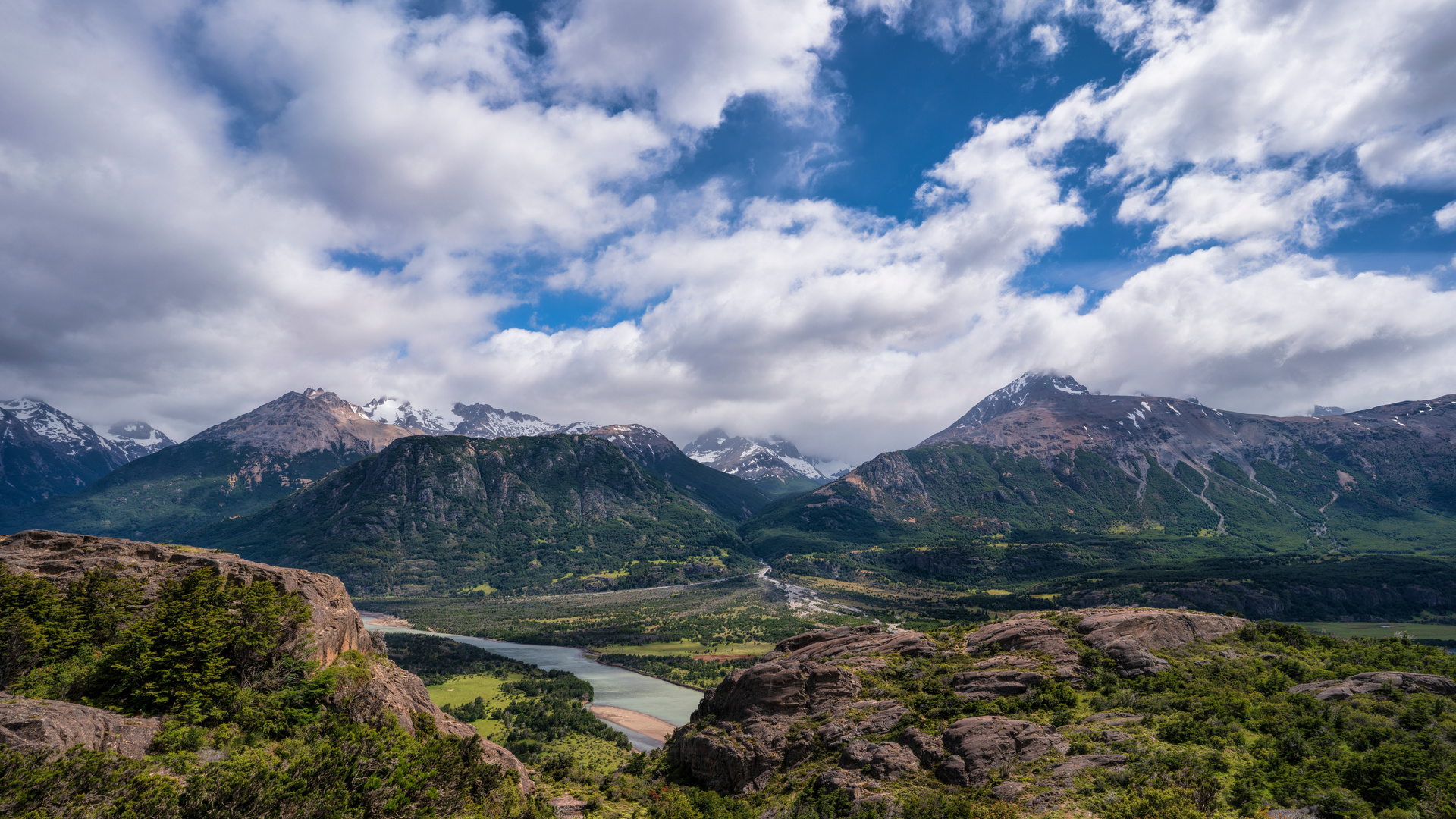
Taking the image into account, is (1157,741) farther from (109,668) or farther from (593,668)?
(593,668)

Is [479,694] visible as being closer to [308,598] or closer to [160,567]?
[308,598]

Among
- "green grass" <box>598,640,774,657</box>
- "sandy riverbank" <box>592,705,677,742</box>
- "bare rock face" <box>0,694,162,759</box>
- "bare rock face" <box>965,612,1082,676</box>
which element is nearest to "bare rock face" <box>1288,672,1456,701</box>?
"bare rock face" <box>965,612,1082,676</box>

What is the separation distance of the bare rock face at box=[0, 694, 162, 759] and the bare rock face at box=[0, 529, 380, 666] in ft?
40.0

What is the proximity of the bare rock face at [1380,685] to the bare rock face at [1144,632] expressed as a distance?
34.2ft

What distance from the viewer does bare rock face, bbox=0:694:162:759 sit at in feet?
88.9

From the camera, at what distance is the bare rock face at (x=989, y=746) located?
42.7 m

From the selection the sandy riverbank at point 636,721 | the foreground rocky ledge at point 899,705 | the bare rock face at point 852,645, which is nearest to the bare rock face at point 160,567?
the foreground rocky ledge at point 899,705

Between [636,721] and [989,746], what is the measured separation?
9015 cm

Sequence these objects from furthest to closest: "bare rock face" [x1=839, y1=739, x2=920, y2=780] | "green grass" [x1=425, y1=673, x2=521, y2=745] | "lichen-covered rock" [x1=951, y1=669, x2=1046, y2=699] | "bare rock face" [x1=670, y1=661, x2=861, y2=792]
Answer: "green grass" [x1=425, y1=673, x2=521, y2=745] < "bare rock face" [x1=670, y1=661, x2=861, y2=792] < "lichen-covered rock" [x1=951, y1=669, x2=1046, y2=699] < "bare rock face" [x1=839, y1=739, x2=920, y2=780]

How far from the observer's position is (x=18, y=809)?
23.5 meters

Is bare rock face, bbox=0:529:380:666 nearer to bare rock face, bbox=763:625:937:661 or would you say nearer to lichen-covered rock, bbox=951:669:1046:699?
bare rock face, bbox=763:625:937:661

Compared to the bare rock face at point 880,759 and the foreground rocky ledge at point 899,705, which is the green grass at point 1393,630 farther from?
the bare rock face at point 880,759

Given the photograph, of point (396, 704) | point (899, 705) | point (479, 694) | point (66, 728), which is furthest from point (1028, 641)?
point (479, 694)

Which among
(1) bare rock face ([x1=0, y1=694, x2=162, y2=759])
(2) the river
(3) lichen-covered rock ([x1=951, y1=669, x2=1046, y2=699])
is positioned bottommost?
(2) the river
